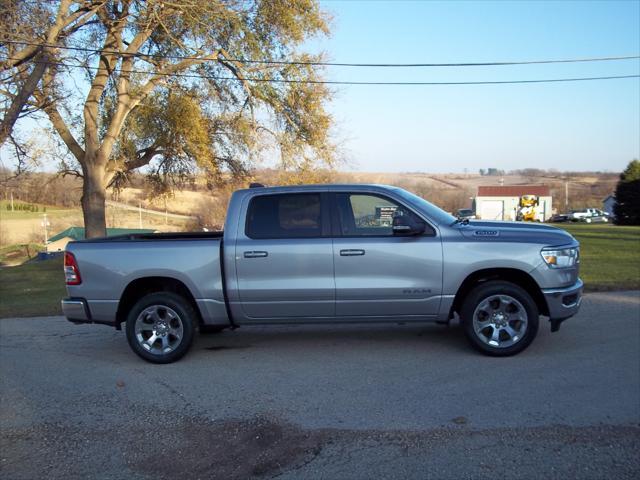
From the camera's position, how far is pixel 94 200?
1841cm

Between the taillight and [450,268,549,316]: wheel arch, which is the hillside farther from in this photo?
the taillight

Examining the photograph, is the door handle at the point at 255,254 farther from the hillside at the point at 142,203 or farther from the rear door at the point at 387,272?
the hillside at the point at 142,203

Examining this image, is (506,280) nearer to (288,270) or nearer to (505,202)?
(288,270)

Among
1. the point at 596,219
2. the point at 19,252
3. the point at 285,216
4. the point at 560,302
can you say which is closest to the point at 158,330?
the point at 285,216

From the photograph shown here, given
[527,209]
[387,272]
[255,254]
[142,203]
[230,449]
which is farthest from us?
[527,209]

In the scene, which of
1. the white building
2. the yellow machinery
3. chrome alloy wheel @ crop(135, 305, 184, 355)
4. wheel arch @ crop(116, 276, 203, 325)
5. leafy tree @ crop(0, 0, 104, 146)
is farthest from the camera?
the white building

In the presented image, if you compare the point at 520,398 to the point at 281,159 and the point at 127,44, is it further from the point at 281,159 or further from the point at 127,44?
the point at 127,44

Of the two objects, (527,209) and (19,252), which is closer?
(19,252)

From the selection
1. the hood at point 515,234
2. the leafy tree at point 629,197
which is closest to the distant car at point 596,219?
the leafy tree at point 629,197

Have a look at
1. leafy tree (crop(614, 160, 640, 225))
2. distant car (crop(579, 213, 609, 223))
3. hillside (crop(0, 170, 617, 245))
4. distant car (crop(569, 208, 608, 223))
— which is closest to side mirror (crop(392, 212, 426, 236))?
hillside (crop(0, 170, 617, 245))

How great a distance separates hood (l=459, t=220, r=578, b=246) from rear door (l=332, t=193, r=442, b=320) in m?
0.44

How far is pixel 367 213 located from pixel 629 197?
46.9 meters

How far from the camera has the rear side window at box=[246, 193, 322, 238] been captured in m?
6.48

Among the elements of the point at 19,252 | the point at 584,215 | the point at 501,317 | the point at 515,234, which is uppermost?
the point at 515,234
